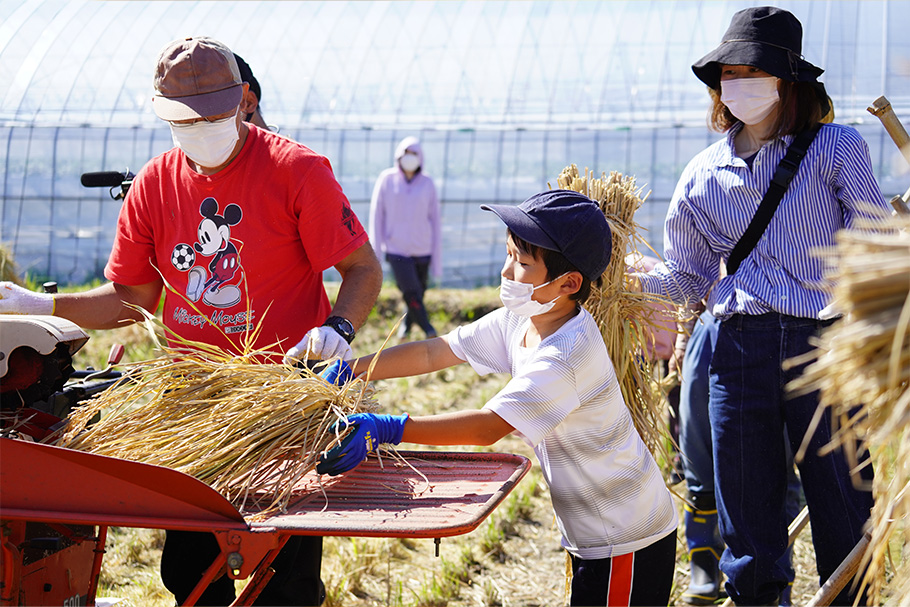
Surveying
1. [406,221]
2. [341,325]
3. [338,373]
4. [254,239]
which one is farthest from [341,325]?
[406,221]

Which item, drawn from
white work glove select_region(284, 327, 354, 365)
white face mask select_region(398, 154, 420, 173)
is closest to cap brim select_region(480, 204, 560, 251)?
white work glove select_region(284, 327, 354, 365)

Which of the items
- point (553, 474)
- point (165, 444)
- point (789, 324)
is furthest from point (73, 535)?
point (789, 324)

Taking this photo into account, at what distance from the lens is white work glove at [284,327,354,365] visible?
2477mm

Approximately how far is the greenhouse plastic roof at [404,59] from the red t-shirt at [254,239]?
9080 millimetres

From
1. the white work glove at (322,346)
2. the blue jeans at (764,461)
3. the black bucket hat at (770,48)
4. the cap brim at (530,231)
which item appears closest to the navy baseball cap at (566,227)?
the cap brim at (530,231)

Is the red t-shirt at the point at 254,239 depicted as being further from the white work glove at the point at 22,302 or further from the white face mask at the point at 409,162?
the white face mask at the point at 409,162

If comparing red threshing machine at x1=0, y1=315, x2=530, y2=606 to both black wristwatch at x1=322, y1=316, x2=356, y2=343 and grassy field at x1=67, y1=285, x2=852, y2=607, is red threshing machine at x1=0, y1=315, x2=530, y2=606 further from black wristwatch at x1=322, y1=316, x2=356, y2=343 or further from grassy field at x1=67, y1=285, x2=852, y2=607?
grassy field at x1=67, y1=285, x2=852, y2=607

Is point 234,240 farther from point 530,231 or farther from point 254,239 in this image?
point 530,231

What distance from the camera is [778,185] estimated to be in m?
2.71

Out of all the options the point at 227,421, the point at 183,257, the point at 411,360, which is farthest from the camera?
the point at 183,257

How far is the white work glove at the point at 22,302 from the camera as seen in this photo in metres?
2.74

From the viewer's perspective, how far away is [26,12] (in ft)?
11.8

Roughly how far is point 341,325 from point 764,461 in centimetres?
137

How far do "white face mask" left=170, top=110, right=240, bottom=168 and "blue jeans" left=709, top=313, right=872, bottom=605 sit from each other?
1.65 m
